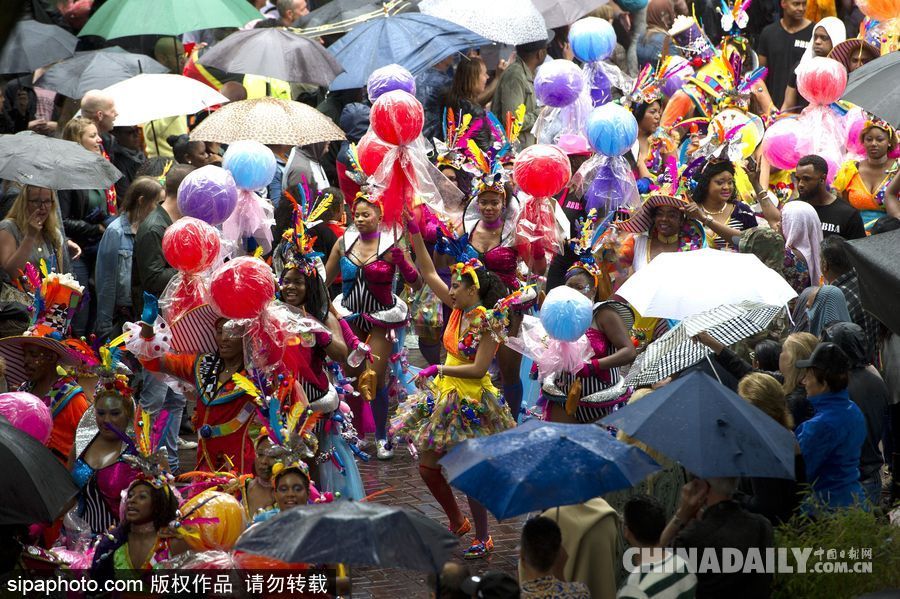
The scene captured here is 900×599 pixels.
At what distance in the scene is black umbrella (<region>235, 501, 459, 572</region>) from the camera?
486 cm

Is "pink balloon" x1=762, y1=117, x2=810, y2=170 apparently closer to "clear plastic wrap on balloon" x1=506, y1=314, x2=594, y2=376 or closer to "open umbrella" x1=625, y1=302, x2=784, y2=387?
"clear plastic wrap on balloon" x1=506, y1=314, x2=594, y2=376

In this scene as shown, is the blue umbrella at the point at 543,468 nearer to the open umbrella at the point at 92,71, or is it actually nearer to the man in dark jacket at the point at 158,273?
the man in dark jacket at the point at 158,273

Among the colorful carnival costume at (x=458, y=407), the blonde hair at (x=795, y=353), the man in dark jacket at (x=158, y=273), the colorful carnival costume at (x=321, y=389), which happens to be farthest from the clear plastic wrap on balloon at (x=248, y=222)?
the blonde hair at (x=795, y=353)

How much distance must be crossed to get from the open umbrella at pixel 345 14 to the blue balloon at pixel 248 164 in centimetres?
392

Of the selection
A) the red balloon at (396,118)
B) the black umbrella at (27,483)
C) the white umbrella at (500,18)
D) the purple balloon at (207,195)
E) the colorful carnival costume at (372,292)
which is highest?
the red balloon at (396,118)

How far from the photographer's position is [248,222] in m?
9.59

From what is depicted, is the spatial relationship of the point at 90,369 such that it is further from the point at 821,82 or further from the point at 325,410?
the point at 821,82

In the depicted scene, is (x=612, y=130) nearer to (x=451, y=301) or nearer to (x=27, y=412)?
(x=451, y=301)

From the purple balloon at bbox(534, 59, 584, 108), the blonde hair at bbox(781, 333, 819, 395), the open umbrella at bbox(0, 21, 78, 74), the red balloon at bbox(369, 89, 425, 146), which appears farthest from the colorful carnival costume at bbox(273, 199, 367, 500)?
the open umbrella at bbox(0, 21, 78, 74)

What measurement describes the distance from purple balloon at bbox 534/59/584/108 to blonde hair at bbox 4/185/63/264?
431 centimetres

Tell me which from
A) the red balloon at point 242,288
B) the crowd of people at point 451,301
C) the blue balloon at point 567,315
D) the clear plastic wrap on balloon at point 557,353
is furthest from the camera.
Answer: the clear plastic wrap on balloon at point 557,353

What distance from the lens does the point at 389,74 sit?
10.4 m

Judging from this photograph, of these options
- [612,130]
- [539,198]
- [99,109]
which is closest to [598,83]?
[612,130]

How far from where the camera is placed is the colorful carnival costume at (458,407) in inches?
314
